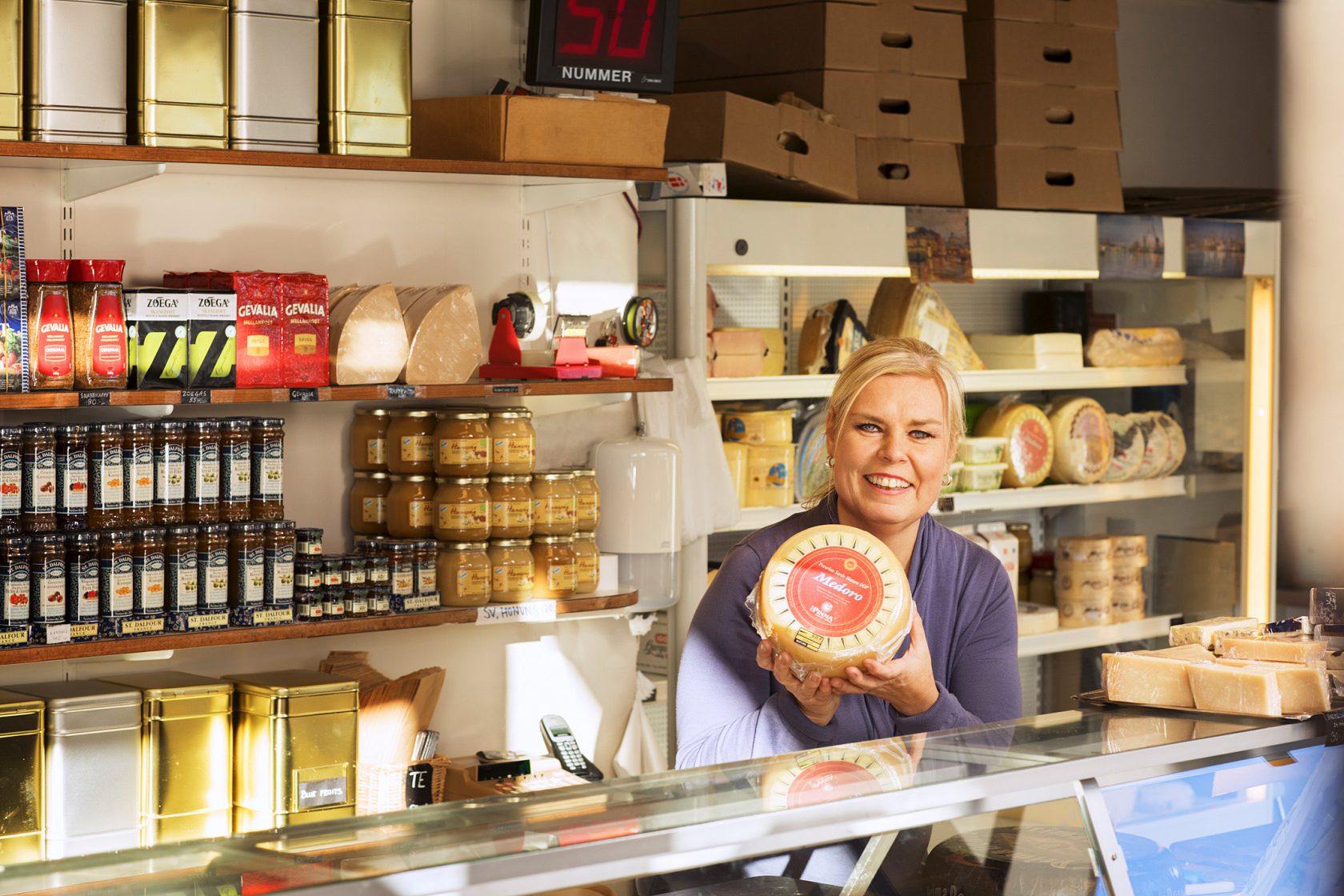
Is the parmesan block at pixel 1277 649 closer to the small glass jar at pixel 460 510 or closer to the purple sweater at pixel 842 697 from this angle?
the purple sweater at pixel 842 697

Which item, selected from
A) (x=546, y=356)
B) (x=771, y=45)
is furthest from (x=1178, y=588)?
(x=546, y=356)

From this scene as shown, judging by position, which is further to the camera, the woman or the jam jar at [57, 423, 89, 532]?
the jam jar at [57, 423, 89, 532]

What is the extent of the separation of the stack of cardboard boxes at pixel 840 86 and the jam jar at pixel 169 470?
5.12 feet

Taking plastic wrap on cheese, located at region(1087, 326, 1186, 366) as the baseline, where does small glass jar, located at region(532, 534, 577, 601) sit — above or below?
below

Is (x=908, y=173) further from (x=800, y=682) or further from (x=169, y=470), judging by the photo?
(x=800, y=682)

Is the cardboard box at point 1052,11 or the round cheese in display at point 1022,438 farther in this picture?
the round cheese in display at point 1022,438

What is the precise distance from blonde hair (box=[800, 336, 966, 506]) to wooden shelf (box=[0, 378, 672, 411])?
1124 millimetres

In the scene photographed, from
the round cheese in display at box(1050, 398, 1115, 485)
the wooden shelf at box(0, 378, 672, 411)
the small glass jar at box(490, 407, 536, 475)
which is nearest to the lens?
the wooden shelf at box(0, 378, 672, 411)

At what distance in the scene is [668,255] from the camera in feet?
12.7

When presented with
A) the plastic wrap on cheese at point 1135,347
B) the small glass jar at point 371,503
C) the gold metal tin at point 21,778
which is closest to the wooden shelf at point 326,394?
the small glass jar at point 371,503

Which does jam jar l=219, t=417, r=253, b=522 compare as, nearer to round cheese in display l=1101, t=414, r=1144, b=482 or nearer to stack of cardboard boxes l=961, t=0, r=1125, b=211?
stack of cardboard boxes l=961, t=0, r=1125, b=211

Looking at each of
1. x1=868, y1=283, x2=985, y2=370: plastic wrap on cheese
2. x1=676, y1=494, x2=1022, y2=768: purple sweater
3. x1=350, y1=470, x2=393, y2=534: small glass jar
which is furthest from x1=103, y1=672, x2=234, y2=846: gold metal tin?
x1=868, y1=283, x2=985, y2=370: plastic wrap on cheese

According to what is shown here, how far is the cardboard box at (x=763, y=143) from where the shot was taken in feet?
12.5

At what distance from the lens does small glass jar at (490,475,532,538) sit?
137 inches
